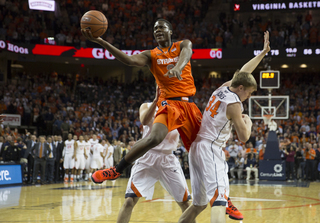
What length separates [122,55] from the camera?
4.50 m

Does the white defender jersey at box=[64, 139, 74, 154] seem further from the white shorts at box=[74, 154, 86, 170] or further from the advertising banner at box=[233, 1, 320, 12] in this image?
the advertising banner at box=[233, 1, 320, 12]

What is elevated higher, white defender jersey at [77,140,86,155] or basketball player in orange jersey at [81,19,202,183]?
basketball player in orange jersey at [81,19,202,183]

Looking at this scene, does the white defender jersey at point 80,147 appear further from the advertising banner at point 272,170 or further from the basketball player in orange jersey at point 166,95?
the basketball player in orange jersey at point 166,95

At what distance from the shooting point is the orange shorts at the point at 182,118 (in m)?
4.29

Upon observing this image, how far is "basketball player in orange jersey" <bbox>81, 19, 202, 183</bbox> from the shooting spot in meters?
4.18

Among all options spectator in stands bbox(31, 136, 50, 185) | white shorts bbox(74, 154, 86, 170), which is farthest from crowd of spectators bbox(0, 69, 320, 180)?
white shorts bbox(74, 154, 86, 170)

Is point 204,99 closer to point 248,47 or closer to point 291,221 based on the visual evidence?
point 248,47

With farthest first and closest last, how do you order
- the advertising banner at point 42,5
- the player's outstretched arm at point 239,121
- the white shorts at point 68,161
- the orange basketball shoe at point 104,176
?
the advertising banner at point 42,5
the white shorts at point 68,161
the orange basketball shoe at point 104,176
the player's outstretched arm at point 239,121

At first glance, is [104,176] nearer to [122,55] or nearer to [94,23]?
[122,55]

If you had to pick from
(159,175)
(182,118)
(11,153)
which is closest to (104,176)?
(159,175)

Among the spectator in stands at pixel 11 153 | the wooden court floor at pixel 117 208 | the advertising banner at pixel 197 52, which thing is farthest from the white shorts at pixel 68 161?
the advertising banner at pixel 197 52

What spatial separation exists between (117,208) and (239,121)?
5321 millimetres

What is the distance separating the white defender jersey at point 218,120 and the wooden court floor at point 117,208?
3220 millimetres

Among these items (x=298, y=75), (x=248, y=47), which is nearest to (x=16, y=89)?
(x=248, y=47)
